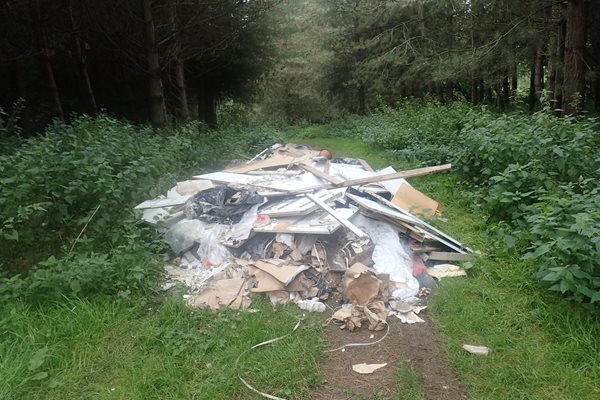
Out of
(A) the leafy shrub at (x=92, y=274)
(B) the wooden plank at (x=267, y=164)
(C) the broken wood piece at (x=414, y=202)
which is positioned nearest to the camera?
(A) the leafy shrub at (x=92, y=274)

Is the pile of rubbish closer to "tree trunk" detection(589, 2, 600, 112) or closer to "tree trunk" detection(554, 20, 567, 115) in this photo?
"tree trunk" detection(554, 20, 567, 115)

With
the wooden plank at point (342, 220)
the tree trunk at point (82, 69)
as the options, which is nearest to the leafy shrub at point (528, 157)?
the wooden plank at point (342, 220)

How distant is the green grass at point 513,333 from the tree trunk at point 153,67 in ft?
26.4

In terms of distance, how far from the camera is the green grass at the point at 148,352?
2.74 m

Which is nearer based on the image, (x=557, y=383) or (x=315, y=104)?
(x=557, y=383)

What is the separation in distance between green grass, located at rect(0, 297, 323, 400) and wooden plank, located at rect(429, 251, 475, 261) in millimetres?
1837

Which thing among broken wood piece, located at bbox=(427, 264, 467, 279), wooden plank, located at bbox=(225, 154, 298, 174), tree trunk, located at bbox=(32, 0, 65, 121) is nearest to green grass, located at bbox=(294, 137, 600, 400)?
broken wood piece, located at bbox=(427, 264, 467, 279)

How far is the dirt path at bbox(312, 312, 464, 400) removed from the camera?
278cm

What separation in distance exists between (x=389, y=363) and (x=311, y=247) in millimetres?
1739

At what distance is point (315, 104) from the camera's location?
32.2m

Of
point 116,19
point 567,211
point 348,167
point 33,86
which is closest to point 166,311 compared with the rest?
point 567,211

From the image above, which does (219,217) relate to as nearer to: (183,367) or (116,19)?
(183,367)

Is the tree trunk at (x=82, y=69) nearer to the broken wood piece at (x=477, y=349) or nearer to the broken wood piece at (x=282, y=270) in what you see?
the broken wood piece at (x=282, y=270)

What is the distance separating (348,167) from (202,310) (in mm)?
5387
